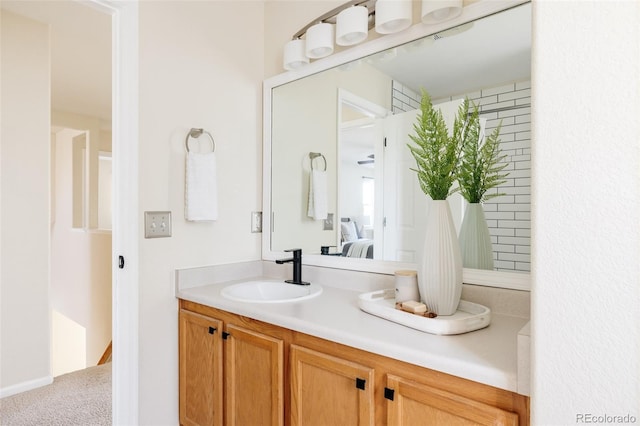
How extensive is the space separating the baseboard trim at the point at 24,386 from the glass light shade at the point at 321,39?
269 cm

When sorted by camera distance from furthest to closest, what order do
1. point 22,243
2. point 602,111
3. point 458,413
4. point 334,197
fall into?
point 22,243 < point 334,197 < point 458,413 < point 602,111

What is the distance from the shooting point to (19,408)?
2.17 meters

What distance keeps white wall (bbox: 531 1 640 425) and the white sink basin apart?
107 cm

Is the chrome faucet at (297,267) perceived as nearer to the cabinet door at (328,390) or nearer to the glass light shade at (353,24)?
the cabinet door at (328,390)

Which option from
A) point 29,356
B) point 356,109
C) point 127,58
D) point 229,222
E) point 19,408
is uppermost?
point 127,58

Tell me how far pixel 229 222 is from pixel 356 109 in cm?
84

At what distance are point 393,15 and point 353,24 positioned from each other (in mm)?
186

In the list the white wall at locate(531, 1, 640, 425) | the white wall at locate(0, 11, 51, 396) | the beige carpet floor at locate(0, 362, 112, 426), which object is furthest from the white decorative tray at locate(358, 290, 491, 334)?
the white wall at locate(0, 11, 51, 396)

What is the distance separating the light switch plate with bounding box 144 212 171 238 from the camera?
1569 millimetres

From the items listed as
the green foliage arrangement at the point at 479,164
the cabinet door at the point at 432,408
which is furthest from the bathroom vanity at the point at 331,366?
the green foliage arrangement at the point at 479,164

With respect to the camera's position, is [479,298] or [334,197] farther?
[334,197]

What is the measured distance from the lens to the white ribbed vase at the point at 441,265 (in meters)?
1.15

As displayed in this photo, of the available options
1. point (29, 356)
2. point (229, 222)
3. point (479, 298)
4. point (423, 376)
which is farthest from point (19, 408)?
point (479, 298)

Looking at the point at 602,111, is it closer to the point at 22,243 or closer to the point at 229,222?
the point at 229,222
